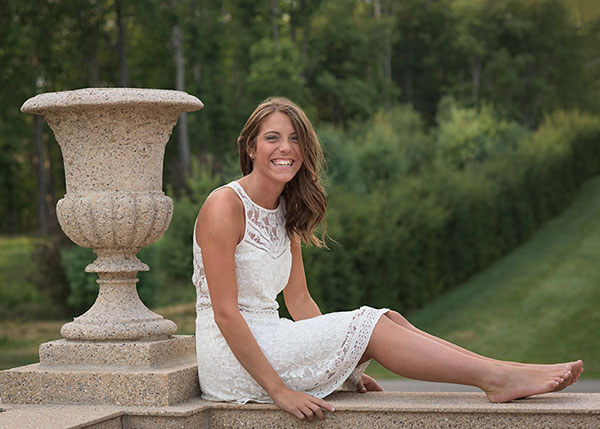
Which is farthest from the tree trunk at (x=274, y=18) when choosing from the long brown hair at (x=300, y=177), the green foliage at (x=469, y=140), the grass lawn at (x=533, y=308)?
the long brown hair at (x=300, y=177)

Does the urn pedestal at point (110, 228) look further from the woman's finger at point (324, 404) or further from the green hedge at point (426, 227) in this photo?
the green hedge at point (426, 227)

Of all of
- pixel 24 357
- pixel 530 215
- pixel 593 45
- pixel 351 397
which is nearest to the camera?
pixel 351 397

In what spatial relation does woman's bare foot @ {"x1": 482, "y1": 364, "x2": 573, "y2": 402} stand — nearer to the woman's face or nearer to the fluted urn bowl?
the woman's face

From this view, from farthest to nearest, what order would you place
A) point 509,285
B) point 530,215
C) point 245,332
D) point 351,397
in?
point 530,215 < point 509,285 < point 351,397 < point 245,332

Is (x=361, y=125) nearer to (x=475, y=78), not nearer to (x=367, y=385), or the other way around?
(x=475, y=78)

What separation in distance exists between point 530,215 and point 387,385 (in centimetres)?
1096

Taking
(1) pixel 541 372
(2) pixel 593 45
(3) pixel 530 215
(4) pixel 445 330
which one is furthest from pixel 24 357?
(2) pixel 593 45

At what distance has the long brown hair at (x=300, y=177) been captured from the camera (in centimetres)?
409

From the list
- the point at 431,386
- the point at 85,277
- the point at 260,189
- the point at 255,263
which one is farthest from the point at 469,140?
the point at 255,263

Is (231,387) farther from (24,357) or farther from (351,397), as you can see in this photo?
(24,357)

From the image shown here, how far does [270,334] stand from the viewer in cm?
400

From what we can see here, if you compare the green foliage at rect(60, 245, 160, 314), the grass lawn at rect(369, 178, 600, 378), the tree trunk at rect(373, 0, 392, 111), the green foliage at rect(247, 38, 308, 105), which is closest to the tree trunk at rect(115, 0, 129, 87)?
the green foliage at rect(247, 38, 308, 105)

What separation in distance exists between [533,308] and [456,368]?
10971 millimetres

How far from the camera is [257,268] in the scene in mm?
4074
